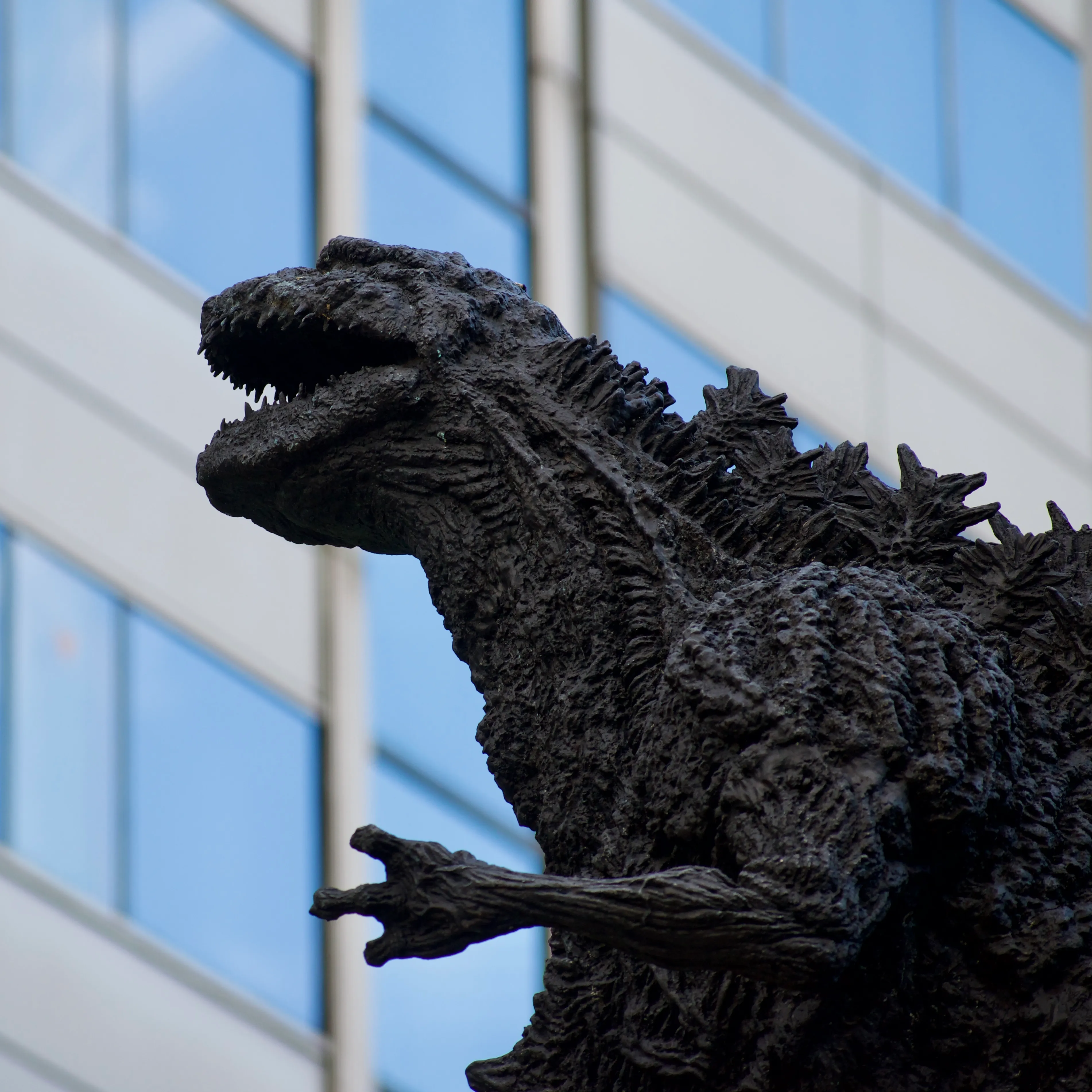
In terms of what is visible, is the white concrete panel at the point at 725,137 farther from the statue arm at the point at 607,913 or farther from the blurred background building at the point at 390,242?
the statue arm at the point at 607,913

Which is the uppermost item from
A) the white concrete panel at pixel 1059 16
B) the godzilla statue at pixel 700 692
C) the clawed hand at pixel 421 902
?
the white concrete panel at pixel 1059 16

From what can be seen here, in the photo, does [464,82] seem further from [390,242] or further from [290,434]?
[290,434]

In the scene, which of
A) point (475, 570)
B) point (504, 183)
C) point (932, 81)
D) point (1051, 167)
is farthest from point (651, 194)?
point (475, 570)

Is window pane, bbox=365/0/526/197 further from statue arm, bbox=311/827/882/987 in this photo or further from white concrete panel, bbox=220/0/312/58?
statue arm, bbox=311/827/882/987

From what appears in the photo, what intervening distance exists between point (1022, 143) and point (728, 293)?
7.48 ft

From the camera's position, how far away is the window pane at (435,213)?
31.3 ft

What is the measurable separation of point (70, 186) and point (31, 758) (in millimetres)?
2421

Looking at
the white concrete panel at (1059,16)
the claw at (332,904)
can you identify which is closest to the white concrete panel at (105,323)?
the white concrete panel at (1059,16)

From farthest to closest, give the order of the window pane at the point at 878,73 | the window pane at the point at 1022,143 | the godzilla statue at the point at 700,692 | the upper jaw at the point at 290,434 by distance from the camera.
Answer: the window pane at the point at 1022,143 → the window pane at the point at 878,73 → the upper jaw at the point at 290,434 → the godzilla statue at the point at 700,692

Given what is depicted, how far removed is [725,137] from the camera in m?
10.4

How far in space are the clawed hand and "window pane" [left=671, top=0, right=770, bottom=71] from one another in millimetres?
8491

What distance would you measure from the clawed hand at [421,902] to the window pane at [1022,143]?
908cm

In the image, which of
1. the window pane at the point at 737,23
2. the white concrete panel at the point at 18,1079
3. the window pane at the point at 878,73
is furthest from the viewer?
the window pane at the point at 878,73

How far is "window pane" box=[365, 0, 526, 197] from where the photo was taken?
9.82 metres
